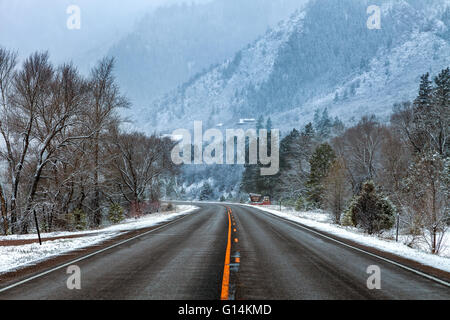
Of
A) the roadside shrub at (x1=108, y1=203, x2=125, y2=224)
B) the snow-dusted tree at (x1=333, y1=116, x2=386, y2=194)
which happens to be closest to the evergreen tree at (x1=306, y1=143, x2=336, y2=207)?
the snow-dusted tree at (x1=333, y1=116, x2=386, y2=194)

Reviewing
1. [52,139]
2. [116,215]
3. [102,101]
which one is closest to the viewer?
[52,139]

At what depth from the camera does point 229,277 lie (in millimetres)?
7688

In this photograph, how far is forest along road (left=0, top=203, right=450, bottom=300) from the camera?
21.2ft

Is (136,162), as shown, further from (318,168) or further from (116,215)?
(318,168)

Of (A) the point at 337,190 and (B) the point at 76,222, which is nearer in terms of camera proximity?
(B) the point at 76,222

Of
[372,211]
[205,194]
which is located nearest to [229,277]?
[372,211]

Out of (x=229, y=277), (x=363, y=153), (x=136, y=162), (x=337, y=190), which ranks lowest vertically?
(x=229, y=277)

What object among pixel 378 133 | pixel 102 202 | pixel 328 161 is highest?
pixel 378 133

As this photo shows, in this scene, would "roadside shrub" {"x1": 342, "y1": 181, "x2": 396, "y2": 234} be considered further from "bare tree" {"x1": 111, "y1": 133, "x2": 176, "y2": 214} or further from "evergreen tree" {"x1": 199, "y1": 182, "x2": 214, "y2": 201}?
"evergreen tree" {"x1": 199, "y1": 182, "x2": 214, "y2": 201}

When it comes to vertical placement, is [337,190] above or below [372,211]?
above
